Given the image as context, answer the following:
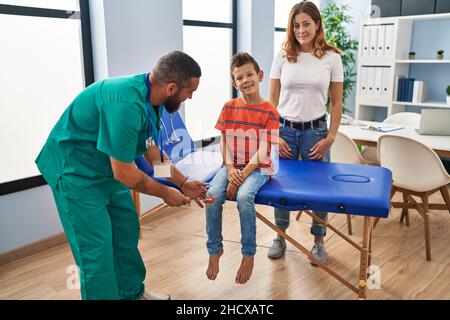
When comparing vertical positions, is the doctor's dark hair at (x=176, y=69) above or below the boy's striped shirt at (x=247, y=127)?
above

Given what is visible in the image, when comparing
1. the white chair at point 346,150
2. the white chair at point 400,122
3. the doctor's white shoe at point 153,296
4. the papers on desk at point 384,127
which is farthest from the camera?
the white chair at point 400,122

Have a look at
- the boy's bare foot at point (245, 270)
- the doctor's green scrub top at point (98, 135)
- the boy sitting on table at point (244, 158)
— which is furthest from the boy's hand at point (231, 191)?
the doctor's green scrub top at point (98, 135)

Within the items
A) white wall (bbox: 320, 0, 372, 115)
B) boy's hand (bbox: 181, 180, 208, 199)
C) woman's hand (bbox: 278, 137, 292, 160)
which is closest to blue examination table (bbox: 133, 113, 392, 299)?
woman's hand (bbox: 278, 137, 292, 160)

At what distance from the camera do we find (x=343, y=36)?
4770 millimetres

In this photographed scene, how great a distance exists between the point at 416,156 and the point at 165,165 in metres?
1.51

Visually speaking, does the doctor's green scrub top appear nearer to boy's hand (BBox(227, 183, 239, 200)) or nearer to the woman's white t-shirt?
boy's hand (BBox(227, 183, 239, 200))

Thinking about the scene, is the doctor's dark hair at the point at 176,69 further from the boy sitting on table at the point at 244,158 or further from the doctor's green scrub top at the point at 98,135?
the boy sitting on table at the point at 244,158

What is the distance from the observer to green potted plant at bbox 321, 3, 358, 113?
15.4 ft

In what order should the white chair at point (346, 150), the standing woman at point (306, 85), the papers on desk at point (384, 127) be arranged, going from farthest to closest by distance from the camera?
the papers on desk at point (384, 127), the white chair at point (346, 150), the standing woman at point (306, 85)

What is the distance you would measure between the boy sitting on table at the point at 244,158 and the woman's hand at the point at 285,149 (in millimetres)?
217

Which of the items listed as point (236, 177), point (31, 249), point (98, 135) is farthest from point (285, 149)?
point (31, 249)

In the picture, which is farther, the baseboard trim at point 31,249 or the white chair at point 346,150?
the white chair at point 346,150

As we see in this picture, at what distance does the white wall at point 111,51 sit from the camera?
2.51 m
